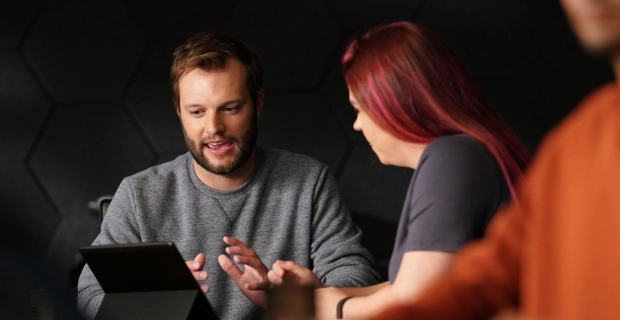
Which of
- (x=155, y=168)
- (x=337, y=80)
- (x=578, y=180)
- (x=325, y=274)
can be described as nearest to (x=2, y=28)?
(x=155, y=168)

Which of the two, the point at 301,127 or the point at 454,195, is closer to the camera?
the point at 454,195

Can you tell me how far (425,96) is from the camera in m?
1.49

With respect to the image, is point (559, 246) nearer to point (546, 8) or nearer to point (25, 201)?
point (546, 8)

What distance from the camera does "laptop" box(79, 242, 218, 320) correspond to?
152 cm

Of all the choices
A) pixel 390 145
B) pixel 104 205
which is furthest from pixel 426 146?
pixel 104 205

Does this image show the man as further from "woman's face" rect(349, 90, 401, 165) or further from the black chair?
"woman's face" rect(349, 90, 401, 165)

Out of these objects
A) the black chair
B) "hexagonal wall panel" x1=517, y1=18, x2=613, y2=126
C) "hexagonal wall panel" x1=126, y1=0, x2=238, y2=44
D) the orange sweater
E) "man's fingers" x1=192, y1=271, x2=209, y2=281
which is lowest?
the orange sweater

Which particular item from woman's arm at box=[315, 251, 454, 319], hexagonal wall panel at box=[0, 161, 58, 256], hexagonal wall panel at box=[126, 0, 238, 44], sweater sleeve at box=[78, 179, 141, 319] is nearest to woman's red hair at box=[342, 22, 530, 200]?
woman's arm at box=[315, 251, 454, 319]

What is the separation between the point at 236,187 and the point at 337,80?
73 centimetres

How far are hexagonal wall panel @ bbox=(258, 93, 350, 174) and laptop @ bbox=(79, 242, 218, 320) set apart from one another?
139cm

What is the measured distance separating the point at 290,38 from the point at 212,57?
0.65 m

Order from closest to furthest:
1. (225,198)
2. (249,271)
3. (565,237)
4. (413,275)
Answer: (565,237), (413,275), (249,271), (225,198)

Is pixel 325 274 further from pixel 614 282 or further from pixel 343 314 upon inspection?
pixel 614 282

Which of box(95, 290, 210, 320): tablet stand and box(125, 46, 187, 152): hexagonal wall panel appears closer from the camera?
box(95, 290, 210, 320): tablet stand
